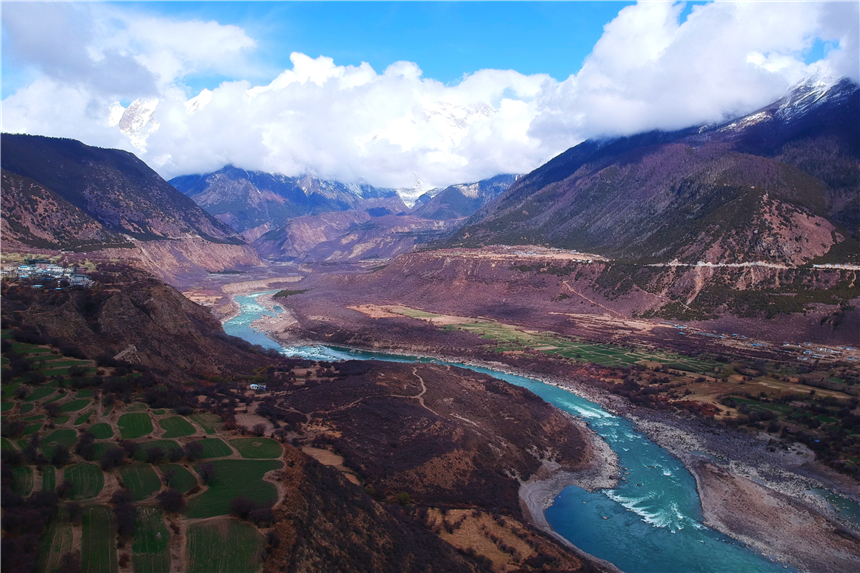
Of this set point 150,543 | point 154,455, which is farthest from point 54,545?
point 154,455

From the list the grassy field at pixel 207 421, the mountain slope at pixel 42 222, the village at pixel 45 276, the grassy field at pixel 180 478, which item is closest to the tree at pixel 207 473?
the grassy field at pixel 180 478

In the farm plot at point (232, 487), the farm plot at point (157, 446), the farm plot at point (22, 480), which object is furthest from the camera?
the farm plot at point (157, 446)

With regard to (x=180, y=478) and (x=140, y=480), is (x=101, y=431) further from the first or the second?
(x=180, y=478)

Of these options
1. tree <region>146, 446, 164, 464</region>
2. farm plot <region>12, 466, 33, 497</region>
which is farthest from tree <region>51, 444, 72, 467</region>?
tree <region>146, 446, 164, 464</region>

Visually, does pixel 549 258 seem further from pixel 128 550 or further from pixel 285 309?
pixel 128 550

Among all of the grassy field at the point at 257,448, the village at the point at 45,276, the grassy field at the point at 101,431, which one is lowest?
the grassy field at the point at 257,448

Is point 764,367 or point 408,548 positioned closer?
point 408,548

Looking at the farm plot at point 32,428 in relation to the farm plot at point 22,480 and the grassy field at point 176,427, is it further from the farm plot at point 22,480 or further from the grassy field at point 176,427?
the grassy field at point 176,427

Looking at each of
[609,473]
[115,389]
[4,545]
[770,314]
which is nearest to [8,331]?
[115,389]
